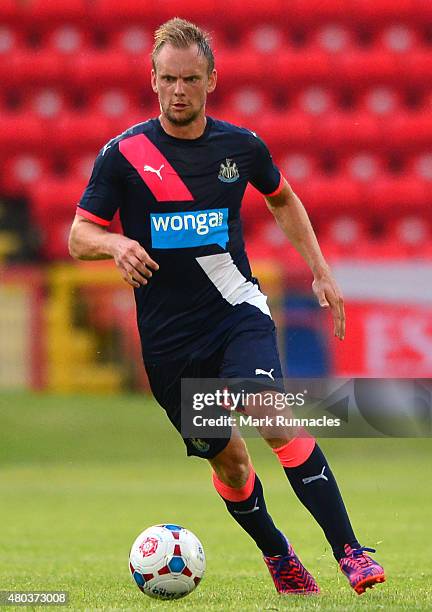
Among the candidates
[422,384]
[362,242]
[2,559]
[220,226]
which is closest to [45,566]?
[2,559]

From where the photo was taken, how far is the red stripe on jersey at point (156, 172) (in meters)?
3.91

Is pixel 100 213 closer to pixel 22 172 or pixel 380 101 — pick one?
pixel 22 172

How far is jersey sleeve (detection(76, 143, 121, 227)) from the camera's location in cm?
387

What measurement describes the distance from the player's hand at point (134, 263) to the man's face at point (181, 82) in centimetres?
58

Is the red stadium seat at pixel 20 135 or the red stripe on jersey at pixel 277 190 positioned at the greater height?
the red stadium seat at pixel 20 135

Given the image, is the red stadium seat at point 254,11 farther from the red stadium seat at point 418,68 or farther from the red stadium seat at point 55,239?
the red stadium seat at point 55,239

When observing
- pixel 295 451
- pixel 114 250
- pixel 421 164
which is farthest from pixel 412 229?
pixel 114 250

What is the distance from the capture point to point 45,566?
4754 millimetres

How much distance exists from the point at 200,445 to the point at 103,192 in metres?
0.89

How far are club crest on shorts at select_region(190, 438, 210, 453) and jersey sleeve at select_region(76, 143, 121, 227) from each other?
0.76m

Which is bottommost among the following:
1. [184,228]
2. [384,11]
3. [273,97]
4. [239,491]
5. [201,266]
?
[239,491]

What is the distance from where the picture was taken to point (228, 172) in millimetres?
4000

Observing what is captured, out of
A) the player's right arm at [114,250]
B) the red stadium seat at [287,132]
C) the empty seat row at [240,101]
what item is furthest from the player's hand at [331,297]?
the empty seat row at [240,101]

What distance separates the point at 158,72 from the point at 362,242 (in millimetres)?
8011
